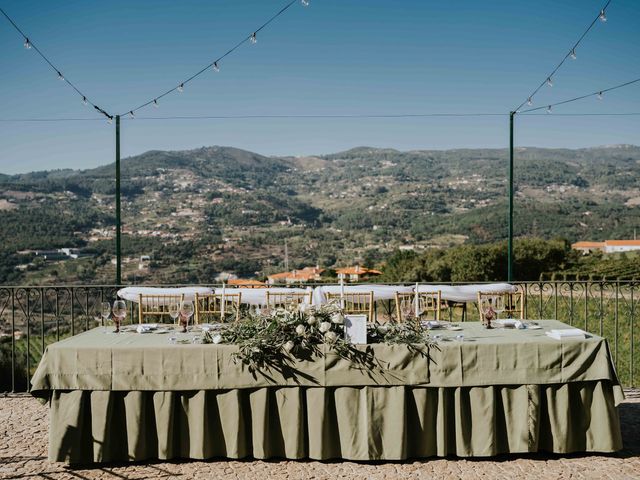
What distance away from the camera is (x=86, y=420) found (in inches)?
144

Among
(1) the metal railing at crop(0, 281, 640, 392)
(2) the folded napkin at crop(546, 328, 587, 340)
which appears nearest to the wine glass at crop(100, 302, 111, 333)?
(1) the metal railing at crop(0, 281, 640, 392)

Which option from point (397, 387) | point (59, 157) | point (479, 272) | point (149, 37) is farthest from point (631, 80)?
point (59, 157)

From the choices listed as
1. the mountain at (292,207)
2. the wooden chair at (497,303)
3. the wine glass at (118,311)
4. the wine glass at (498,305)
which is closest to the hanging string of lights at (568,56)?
the wooden chair at (497,303)

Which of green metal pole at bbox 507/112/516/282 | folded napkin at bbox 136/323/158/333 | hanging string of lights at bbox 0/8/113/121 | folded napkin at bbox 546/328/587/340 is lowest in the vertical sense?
folded napkin at bbox 136/323/158/333

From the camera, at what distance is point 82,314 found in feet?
30.4

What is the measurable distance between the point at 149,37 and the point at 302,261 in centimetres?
2094

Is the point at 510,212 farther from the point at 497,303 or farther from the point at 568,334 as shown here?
the point at 568,334

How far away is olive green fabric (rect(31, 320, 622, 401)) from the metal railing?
931 mm

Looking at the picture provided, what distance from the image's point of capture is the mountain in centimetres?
3538

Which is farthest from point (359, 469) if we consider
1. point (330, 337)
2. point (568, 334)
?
point (568, 334)

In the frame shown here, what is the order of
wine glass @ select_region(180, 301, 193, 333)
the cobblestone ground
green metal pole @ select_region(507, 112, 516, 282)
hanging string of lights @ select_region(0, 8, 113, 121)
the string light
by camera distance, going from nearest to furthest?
the cobblestone ground, wine glass @ select_region(180, 301, 193, 333), the string light, hanging string of lights @ select_region(0, 8, 113, 121), green metal pole @ select_region(507, 112, 516, 282)

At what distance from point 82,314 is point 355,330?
6.94m

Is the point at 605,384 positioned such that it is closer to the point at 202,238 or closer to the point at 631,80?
the point at 631,80

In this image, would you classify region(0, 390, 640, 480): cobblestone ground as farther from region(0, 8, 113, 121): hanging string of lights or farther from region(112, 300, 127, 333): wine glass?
region(0, 8, 113, 121): hanging string of lights
